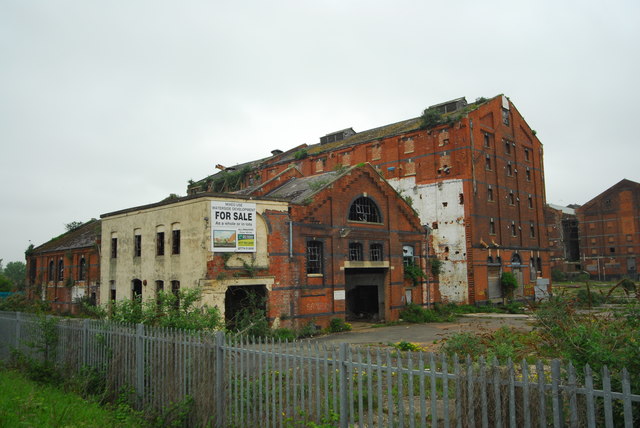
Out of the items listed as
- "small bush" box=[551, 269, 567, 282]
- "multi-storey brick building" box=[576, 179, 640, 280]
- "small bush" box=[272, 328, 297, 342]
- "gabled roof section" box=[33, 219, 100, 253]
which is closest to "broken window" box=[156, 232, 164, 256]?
"small bush" box=[272, 328, 297, 342]

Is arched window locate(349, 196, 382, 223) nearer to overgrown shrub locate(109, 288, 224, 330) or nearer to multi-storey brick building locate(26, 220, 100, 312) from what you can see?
overgrown shrub locate(109, 288, 224, 330)

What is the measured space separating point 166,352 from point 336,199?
15.9 m

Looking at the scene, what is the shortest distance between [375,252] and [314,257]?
4411mm

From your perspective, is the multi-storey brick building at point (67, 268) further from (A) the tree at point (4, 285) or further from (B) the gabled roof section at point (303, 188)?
(B) the gabled roof section at point (303, 188)

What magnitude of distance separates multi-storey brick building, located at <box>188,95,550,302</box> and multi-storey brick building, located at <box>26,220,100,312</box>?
1867cm

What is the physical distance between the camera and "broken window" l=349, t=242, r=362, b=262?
2414 centimetres

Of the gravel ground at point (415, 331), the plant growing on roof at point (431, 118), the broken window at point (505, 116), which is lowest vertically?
the gravel ground at point (415, 331)

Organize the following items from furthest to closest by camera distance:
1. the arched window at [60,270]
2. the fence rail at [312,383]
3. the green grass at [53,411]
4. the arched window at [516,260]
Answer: the arched window at [60,270], the arched window at [516,260], the green grass at [53,411], the fence rail at [312,383]

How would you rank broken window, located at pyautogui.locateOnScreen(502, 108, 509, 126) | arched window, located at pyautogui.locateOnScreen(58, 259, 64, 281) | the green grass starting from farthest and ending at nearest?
arched window, located at pyautogui.locateOnScreen(58, 259, 64, 281) → broken window, located at pyautogui.locateOnScreen(502, 108, 509, 126) → the green grass

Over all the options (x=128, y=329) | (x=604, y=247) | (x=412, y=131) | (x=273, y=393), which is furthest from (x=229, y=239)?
(x=604, y=247)

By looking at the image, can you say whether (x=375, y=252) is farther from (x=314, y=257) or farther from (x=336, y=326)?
(x=336, y=326)

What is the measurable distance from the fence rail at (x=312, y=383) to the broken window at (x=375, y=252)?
13.1 metres

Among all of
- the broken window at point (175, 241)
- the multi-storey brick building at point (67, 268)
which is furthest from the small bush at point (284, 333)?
the multi-storey brick building at point (67, 268)

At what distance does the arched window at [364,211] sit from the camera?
24547 mm
